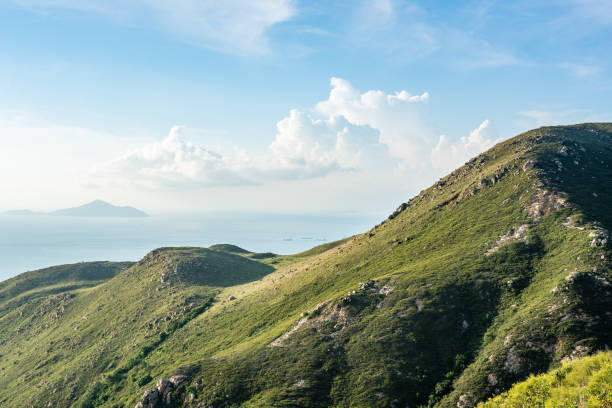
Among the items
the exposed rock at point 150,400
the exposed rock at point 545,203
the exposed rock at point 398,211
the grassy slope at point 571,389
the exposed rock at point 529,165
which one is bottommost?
the exposed rock at point 150,400

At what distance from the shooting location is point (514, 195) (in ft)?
195

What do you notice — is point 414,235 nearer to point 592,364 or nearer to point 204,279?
point 592,364

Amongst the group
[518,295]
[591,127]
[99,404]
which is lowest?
[99,404]

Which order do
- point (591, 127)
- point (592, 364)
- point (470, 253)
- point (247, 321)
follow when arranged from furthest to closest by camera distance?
point (591, 127) < point (247, 321) < point (470, 253) < point (592, 364)

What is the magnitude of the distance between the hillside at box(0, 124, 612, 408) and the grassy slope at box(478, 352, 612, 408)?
12444 mm

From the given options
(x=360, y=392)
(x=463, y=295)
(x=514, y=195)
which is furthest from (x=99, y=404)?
(x=514, y=195)

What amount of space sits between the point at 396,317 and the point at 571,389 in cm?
2513

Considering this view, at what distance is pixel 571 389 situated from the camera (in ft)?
52.3

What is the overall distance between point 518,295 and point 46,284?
539 feet

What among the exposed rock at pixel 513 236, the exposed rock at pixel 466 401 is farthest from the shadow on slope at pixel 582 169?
the exposed rock at pixel 466 401

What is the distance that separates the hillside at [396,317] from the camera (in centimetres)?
3228

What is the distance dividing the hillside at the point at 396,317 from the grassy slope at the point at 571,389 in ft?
40.8

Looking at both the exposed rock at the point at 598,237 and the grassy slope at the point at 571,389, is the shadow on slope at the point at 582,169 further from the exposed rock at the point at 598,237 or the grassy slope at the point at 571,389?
the grassy slope at the point at 571,389

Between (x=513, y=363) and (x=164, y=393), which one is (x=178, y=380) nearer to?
(x=164, y=393)
